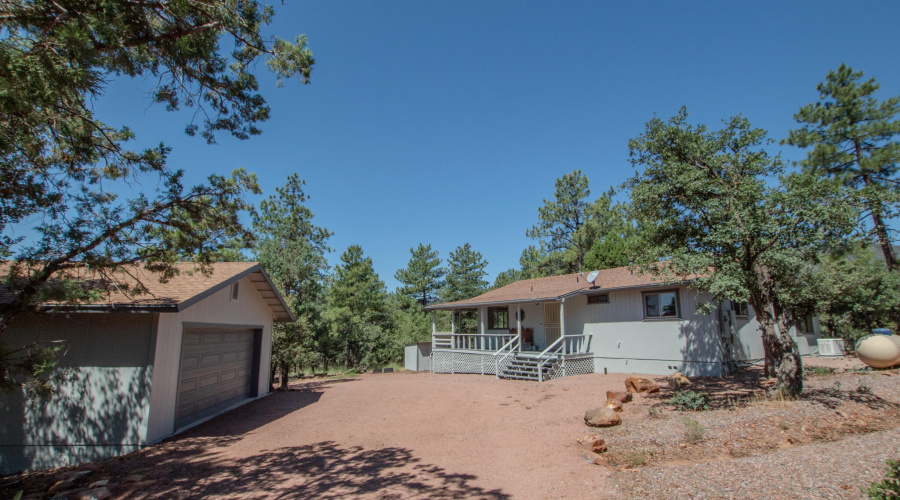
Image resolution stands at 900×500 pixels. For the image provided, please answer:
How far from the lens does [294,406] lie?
11.4 m

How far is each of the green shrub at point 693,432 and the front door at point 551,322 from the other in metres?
11.0

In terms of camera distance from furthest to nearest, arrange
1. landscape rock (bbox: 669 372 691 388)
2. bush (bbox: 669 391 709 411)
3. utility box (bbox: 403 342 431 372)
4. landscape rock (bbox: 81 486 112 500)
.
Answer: utility box (bbox: 403 342 431 372) → landscape rock (bbox: 669 372 691 388) → bush (bbox: 669 391 709 411) → landscape rock (bbox: 81 486 112 500)

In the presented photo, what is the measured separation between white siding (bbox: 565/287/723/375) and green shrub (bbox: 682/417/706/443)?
6538mm

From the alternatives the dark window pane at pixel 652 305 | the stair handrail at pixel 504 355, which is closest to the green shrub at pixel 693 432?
the dark window pane at pixel 652 305

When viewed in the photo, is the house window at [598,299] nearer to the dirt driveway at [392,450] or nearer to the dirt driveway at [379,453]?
the dirt driveway at [392,450]

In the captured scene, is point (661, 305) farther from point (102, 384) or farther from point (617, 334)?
point (102, 384)

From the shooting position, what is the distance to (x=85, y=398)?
742 centimetres

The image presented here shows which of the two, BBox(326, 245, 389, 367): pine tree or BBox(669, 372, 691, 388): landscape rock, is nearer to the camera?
BBox(669, 372, 691, 388): landscape rock

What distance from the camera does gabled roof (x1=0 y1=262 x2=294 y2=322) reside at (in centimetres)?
714

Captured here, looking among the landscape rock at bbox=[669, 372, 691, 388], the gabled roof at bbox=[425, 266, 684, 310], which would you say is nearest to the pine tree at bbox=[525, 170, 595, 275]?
the gabled roof at bbox=[425, 266, 684, 310]

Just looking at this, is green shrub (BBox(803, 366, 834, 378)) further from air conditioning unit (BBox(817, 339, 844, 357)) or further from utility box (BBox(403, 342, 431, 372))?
utility box (BBox(403, 342, 431, 372))

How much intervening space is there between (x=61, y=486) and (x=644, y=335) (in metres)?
15.4

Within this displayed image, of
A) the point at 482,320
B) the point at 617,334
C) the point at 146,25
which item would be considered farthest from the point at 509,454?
the point at 482,320

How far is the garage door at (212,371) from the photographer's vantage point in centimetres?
909
